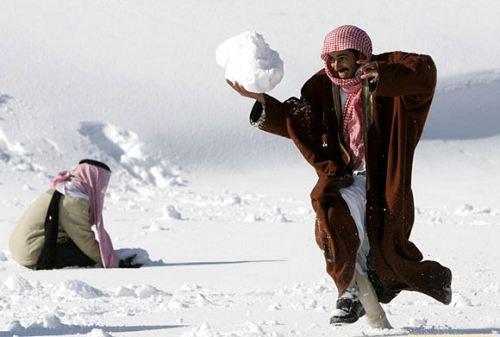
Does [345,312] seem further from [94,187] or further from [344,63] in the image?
[94,187]

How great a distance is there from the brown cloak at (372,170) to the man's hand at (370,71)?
0.09 m

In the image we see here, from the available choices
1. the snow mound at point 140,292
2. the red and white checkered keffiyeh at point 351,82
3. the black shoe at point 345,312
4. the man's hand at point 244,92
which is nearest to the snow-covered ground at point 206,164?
the snow mound at point 140,292

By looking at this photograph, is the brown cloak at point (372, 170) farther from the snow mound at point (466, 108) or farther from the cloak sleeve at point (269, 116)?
the snow mound at point (466, 108)

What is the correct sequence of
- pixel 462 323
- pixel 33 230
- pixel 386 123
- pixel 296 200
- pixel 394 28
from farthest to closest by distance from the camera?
pixel 394 28, pixel 296 200, pixel 33 230, pixel 462 323, pixel 386 123

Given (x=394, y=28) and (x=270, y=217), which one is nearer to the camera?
(x=270, y=217)

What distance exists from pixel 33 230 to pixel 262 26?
23.7m

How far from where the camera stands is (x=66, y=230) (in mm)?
9328

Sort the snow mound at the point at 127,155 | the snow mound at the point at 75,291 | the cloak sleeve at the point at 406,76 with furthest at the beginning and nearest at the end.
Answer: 1. the snow mound at the point at 127,155
2. the snow mound at the point at 75,291
3. the cloak sleeve at the point at 406,76

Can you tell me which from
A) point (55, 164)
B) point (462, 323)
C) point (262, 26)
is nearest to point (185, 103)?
point (55, 164)

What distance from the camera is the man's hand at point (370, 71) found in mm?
5328

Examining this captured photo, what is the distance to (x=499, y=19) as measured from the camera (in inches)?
1296

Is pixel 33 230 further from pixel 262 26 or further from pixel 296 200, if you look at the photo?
pixel 262 26

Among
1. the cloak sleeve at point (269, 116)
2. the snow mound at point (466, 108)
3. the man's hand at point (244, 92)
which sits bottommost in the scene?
the snow mound at point (466, 108)

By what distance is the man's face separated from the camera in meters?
5.54
